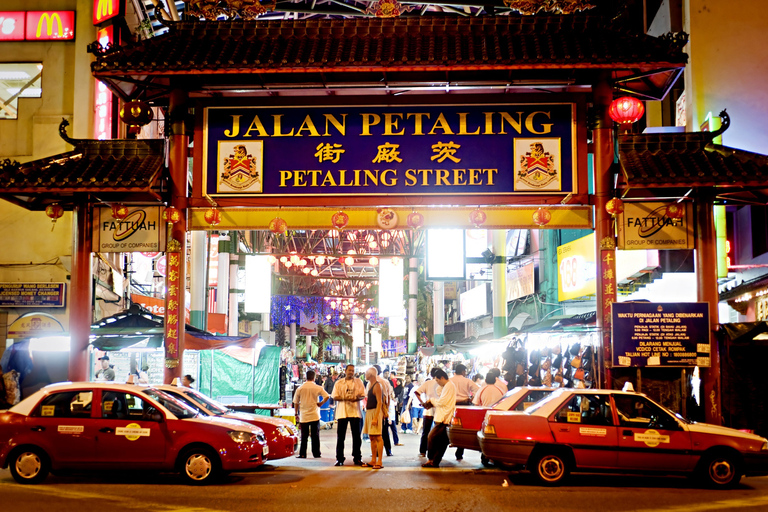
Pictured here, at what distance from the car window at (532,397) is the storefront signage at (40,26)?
1780cm

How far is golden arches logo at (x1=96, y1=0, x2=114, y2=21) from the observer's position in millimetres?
21906

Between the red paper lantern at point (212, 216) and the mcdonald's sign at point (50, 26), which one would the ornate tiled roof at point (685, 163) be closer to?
the red paper lantern at point (212, 216)

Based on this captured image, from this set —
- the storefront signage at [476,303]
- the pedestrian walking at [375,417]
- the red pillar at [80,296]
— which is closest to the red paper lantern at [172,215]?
the red pillar at [80,296]

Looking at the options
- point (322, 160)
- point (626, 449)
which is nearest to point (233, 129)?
point (322, 160)

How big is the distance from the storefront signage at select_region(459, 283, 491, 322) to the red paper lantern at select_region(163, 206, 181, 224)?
2644 cm

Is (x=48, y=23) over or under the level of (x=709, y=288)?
over

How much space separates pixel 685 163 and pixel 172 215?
9815 millimetres

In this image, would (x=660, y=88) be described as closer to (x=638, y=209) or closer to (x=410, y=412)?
(x=638, y=209)

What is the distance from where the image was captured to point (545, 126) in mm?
15211

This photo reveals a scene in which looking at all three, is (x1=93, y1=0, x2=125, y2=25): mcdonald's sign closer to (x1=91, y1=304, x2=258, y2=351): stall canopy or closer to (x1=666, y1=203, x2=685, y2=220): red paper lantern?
(x1=91, y1=304, x2=258, y2=351): stall canopy

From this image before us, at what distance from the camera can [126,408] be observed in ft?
38.9

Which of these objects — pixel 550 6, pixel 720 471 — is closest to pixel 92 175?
pixel 550 6

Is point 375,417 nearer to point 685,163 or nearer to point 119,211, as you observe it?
point 119,211

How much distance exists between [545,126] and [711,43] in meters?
9.58
